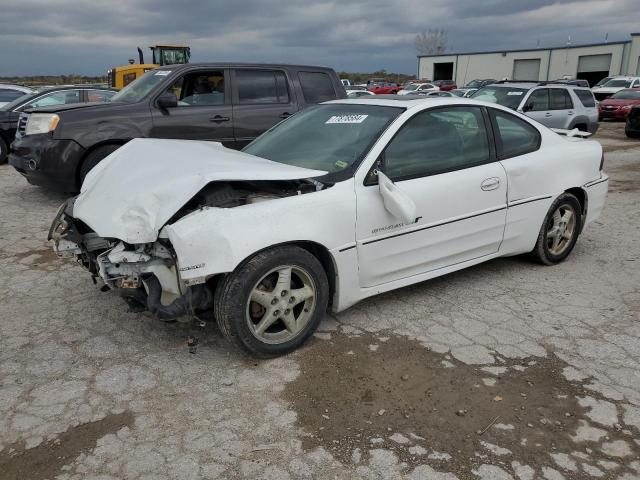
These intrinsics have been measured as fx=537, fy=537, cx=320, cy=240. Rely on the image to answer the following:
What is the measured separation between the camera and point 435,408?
2838 mm

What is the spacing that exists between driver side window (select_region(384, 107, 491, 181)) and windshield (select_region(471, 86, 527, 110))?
7.88m

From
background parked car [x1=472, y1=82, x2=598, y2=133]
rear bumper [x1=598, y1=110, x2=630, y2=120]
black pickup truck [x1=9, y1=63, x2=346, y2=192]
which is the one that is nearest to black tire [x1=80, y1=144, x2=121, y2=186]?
black pickup truck [x1=9, y1=63, x2=346, y2=192]

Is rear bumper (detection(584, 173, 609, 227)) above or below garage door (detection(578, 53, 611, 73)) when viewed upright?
below

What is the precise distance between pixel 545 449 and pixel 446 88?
40.1 m

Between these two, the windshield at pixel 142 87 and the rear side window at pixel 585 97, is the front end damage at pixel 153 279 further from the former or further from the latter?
the rear side window at pixel 585 97

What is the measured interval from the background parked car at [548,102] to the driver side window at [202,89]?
658 cm

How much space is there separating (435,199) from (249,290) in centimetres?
154

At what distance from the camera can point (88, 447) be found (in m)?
2.55

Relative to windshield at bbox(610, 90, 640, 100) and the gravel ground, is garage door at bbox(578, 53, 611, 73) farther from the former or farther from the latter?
the gravel ground

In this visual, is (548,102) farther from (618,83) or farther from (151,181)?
(618,83)

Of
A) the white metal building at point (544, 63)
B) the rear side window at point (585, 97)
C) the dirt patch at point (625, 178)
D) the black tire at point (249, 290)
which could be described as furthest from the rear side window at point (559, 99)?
the white metal building at point (544, 63)

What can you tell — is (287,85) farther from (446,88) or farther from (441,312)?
(446,88)

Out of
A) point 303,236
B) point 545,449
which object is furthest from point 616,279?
point 303,236

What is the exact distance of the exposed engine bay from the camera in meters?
3.04
